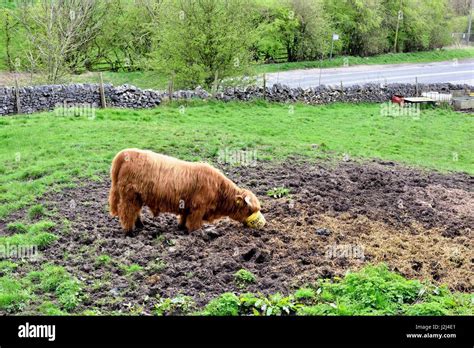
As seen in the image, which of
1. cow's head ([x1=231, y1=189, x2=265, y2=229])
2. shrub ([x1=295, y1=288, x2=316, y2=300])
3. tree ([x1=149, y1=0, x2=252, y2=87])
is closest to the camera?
shrub ([x1=295, y1=288, x2=316, y2=300])

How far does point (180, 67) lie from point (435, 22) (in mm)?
35926

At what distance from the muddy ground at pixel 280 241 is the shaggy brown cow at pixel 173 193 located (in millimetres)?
312

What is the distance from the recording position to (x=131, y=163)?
10.2 m

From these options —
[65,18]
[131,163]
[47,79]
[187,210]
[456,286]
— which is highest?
[65,18]

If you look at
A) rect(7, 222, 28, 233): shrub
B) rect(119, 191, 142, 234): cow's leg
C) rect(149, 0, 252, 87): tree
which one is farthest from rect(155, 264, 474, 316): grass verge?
rect(149, 0, 252, 87): tree

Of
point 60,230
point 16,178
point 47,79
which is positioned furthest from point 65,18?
point 60,230

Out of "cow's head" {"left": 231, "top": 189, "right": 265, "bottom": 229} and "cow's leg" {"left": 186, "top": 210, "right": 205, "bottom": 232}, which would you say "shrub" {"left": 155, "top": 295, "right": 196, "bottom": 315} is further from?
"cow's head" {"left": 231, "top": 189, "right": 265, "bottom": 229}

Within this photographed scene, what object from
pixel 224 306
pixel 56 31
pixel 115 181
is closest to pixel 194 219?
pixel 115 181

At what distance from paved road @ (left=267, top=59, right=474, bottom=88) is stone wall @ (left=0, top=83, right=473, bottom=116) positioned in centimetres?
618

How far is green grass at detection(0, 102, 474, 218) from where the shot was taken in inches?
574

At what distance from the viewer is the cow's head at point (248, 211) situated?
35.1 feet

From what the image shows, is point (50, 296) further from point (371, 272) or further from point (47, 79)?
point (47, 79)

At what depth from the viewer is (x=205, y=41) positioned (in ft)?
83.9

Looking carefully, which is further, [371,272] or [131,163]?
[131,163]
